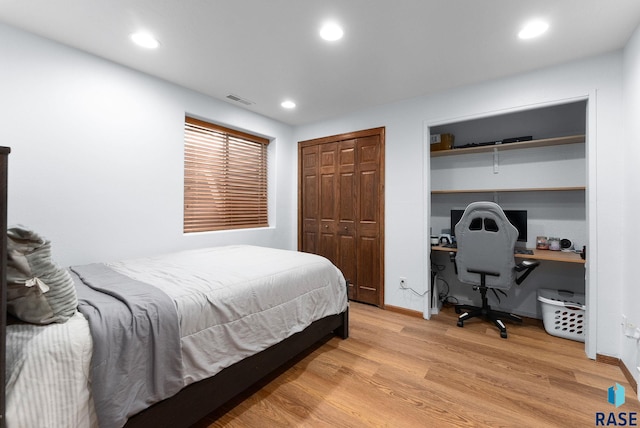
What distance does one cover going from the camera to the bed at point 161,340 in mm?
1025

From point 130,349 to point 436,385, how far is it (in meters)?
1.93

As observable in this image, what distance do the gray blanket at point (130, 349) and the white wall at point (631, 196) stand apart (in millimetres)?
2916

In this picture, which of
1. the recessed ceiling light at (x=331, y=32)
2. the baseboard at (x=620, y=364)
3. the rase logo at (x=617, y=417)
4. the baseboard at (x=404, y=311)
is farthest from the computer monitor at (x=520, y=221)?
the recessed ceiling light at (x=331, y=32)

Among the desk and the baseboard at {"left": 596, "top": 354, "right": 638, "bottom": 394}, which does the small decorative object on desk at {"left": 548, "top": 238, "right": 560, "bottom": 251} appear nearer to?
the desk

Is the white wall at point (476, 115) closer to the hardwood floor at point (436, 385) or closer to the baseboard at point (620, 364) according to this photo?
the baseboard at point (620, 364)

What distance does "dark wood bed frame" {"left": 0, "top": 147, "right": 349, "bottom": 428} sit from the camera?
0.84 metres

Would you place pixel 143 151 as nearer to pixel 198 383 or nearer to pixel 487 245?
pixel 198 383

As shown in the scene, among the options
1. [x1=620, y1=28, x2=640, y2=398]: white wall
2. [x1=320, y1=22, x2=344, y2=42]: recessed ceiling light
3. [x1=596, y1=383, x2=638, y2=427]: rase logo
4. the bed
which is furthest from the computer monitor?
[x1=320, y1=22, x2=344, y2=42]: recessed ceiling light

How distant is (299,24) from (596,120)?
99.7 inches

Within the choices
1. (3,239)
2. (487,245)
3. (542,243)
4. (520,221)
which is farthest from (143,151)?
(542,243)

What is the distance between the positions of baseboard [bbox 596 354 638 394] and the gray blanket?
298 centimetres

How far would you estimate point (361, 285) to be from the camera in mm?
3707

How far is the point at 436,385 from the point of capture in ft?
6.54

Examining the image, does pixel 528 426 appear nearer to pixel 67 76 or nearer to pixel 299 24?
pixel 299 24
